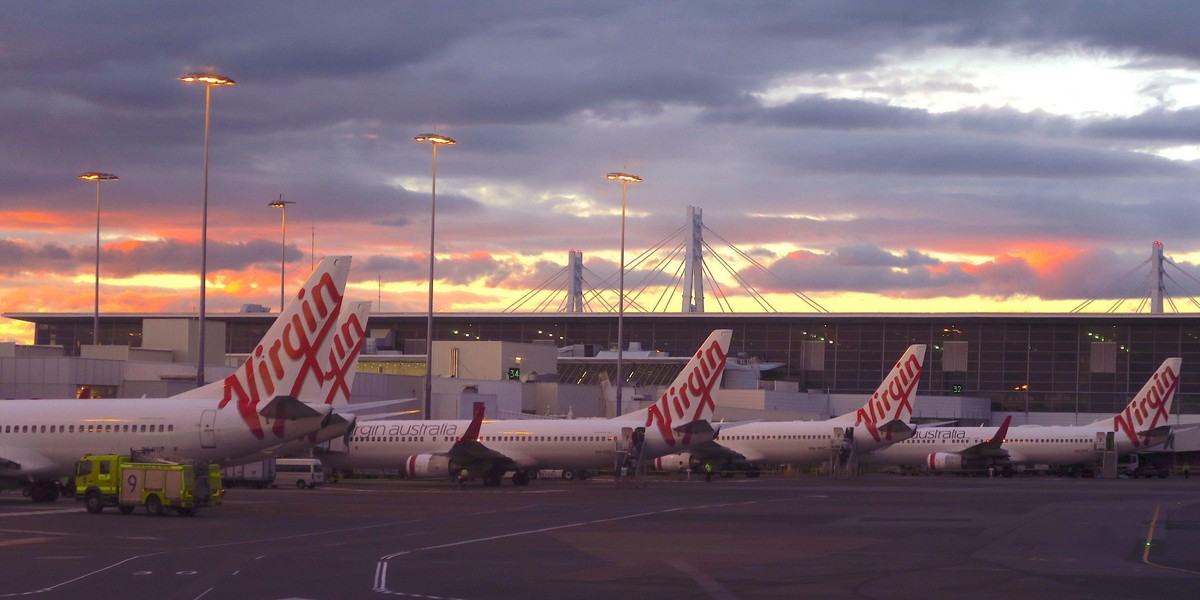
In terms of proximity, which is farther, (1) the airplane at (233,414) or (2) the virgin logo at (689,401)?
(2) the virgin logo at (689,401)

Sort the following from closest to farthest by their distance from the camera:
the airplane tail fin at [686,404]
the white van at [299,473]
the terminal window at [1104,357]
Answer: the white van at [299,473] < the airplane tail fin at [686,404] < the terminal window at [1104,357]

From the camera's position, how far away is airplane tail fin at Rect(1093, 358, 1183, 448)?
78062 millimetres

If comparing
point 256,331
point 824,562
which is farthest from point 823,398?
point 824,562

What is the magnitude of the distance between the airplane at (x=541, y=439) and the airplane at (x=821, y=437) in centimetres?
1135

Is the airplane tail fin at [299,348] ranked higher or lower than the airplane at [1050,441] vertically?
higher

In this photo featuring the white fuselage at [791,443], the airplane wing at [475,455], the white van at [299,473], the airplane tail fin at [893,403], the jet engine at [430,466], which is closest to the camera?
the white van at [299,473]

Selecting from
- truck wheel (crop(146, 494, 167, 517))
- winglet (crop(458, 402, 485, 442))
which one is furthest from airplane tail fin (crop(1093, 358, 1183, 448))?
truck wheel (crop(146, 494, 167, 517))

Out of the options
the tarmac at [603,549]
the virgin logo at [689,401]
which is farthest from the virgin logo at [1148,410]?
the tarmac at [603,549]

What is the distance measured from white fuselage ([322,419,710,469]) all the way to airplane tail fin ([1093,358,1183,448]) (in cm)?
3336

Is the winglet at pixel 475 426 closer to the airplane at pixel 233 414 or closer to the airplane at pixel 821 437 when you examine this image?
the airplane at pixel 233 414

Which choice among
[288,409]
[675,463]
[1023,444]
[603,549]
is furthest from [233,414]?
[1023,444]

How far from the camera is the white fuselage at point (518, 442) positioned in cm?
5791

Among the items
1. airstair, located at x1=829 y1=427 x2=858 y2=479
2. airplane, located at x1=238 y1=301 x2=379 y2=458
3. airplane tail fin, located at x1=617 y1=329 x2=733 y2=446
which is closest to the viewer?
airplane, located at x1=238 y1=301 x2=379 y2=458

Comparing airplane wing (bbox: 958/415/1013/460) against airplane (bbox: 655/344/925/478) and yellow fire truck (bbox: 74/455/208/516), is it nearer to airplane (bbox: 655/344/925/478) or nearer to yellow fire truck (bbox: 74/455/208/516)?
airplane (bbox: 655/344/925/478)
